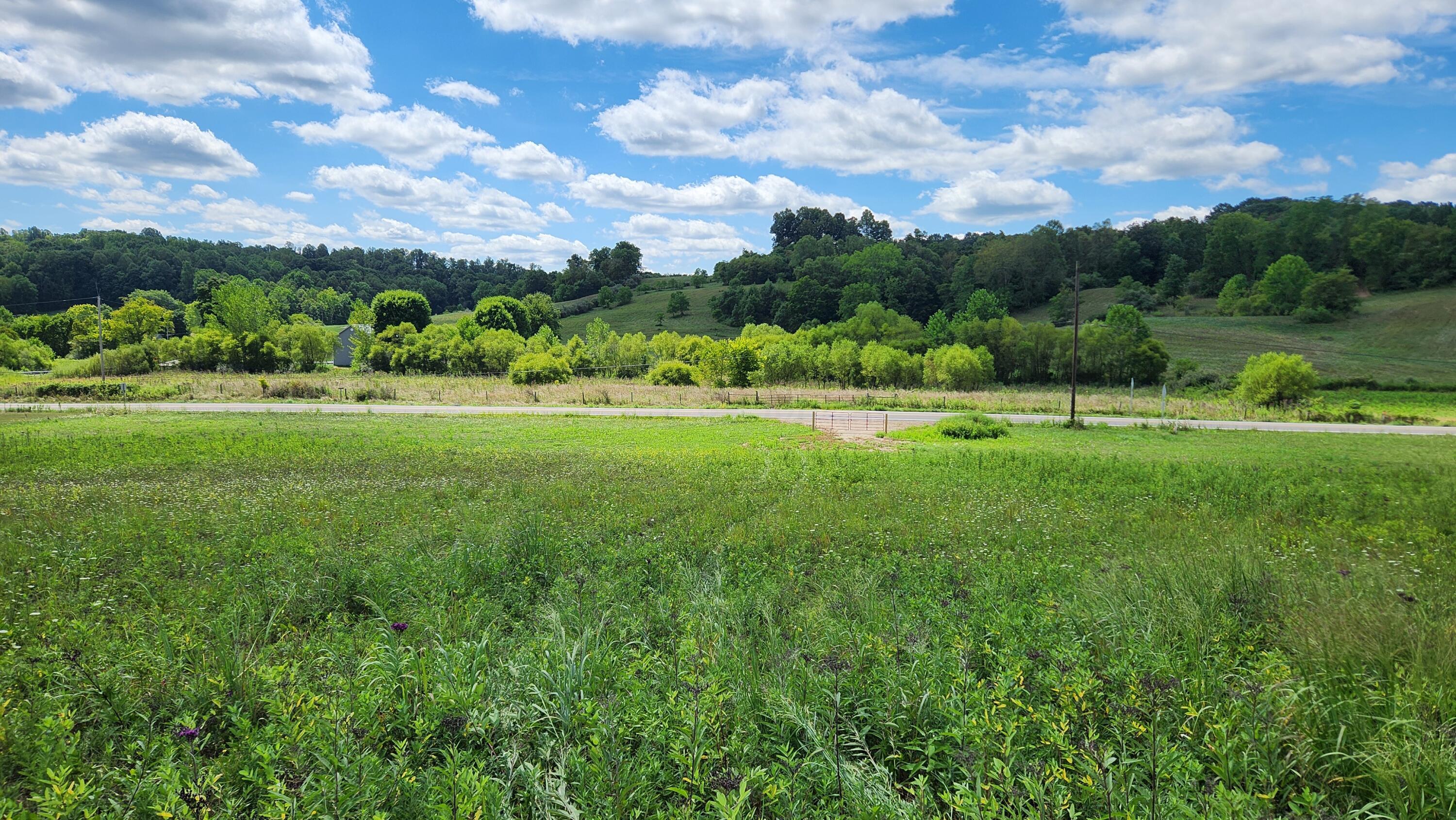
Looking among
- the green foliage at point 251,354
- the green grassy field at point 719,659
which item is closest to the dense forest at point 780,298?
the green foliage at point 251,354

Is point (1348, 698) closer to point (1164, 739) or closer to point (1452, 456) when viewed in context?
point (1164, 739)

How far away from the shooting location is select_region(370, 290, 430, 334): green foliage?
8350 cm

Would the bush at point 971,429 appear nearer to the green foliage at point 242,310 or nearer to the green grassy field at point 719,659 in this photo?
the green grassy field at point 719,659

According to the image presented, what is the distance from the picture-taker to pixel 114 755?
12.6 ft

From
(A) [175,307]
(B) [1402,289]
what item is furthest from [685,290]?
(B) [1402,289]

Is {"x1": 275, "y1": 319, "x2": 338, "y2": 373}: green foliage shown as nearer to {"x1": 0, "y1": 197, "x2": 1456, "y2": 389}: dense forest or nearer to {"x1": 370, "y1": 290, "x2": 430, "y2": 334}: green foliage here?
{"x1": 0, "y1": 197, "x2": 1456, "y2": 389}: dense forest

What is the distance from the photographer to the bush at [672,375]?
190 ft

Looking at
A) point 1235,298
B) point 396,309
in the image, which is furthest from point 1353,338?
point 396,309

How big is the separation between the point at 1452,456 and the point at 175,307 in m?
148

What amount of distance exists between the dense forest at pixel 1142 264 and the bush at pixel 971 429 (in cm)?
7740

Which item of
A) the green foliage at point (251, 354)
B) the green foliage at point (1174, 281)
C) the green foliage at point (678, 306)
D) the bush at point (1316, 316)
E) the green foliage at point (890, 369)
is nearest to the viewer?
the green foliage at point (890, 369)

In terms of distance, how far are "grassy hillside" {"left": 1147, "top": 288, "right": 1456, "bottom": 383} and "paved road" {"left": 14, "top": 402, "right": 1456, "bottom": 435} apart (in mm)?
38788

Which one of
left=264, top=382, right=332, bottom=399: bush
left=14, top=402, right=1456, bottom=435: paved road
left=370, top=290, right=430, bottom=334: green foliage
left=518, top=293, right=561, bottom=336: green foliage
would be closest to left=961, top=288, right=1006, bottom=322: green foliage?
left=14, top=402, right=1456, bottom=435: paved road

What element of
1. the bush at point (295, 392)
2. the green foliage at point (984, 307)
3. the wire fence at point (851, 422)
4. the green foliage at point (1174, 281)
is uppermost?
the green foliage at point (1174, 281)
